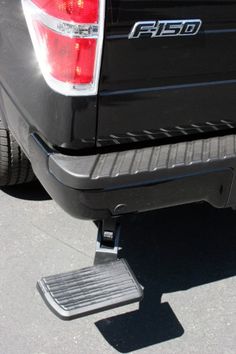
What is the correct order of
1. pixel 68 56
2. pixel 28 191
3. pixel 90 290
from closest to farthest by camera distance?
pixel 68 56, pixel 90 290, pixel 28 191

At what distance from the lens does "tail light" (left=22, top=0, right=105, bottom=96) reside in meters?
1.96

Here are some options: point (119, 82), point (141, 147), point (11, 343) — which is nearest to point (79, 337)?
point (11, 343)

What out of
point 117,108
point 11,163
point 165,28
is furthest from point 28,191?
point 165,28

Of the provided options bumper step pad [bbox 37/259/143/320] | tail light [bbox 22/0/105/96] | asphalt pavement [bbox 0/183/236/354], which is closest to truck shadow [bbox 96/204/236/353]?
asphalt pavement [bbox 0/183/236/354]

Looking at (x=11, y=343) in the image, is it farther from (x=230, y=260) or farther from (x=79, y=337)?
(x=230, y=260)

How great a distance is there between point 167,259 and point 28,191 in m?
1.08

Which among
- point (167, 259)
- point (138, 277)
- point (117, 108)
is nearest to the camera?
point (117, 108)

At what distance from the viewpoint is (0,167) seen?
10.7 feet

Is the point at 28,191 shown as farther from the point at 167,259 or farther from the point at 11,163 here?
the point at 167,259

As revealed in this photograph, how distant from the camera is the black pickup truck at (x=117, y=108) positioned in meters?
2.04

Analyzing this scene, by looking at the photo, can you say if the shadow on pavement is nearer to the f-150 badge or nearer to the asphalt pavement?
the asphalt pavement

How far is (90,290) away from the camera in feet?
7.72

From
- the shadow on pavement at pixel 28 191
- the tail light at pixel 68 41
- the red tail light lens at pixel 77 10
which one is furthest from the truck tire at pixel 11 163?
the red tail light lens at pixel 77 10

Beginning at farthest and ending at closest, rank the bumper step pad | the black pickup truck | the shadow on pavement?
the shadow on pavement, the bumper step pad, the black pickup truck
